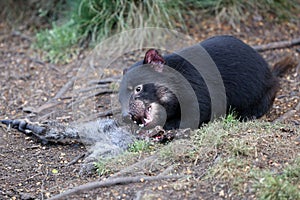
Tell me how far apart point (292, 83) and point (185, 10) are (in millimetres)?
1786

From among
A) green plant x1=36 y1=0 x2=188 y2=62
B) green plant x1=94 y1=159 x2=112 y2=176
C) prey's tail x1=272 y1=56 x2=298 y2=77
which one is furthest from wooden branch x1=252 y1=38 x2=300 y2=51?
green plant x1=94 y1=159 x2=112 y2=176

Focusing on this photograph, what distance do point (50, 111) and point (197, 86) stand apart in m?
1.60

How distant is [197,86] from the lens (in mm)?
4297

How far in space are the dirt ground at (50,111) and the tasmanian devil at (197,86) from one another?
1.18 ft

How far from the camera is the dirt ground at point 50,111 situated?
3.30 metres

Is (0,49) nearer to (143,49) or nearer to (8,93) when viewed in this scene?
(8,93)

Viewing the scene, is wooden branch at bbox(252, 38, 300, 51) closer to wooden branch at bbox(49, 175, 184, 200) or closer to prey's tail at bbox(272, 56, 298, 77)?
prey's tail at bbox(272, 56, 298, 77)

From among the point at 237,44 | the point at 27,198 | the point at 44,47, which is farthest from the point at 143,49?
the point at 27,198

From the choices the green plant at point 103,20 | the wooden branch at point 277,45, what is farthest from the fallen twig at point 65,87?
the wooden branch at point 277,45

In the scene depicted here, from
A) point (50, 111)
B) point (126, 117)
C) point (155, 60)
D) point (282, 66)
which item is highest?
point (155, 60)

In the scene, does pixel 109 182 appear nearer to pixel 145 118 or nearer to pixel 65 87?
pixel 145 118

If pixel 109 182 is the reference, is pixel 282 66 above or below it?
above

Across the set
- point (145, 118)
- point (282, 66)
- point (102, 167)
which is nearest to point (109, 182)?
point (102, 167)

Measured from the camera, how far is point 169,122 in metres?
4.30
